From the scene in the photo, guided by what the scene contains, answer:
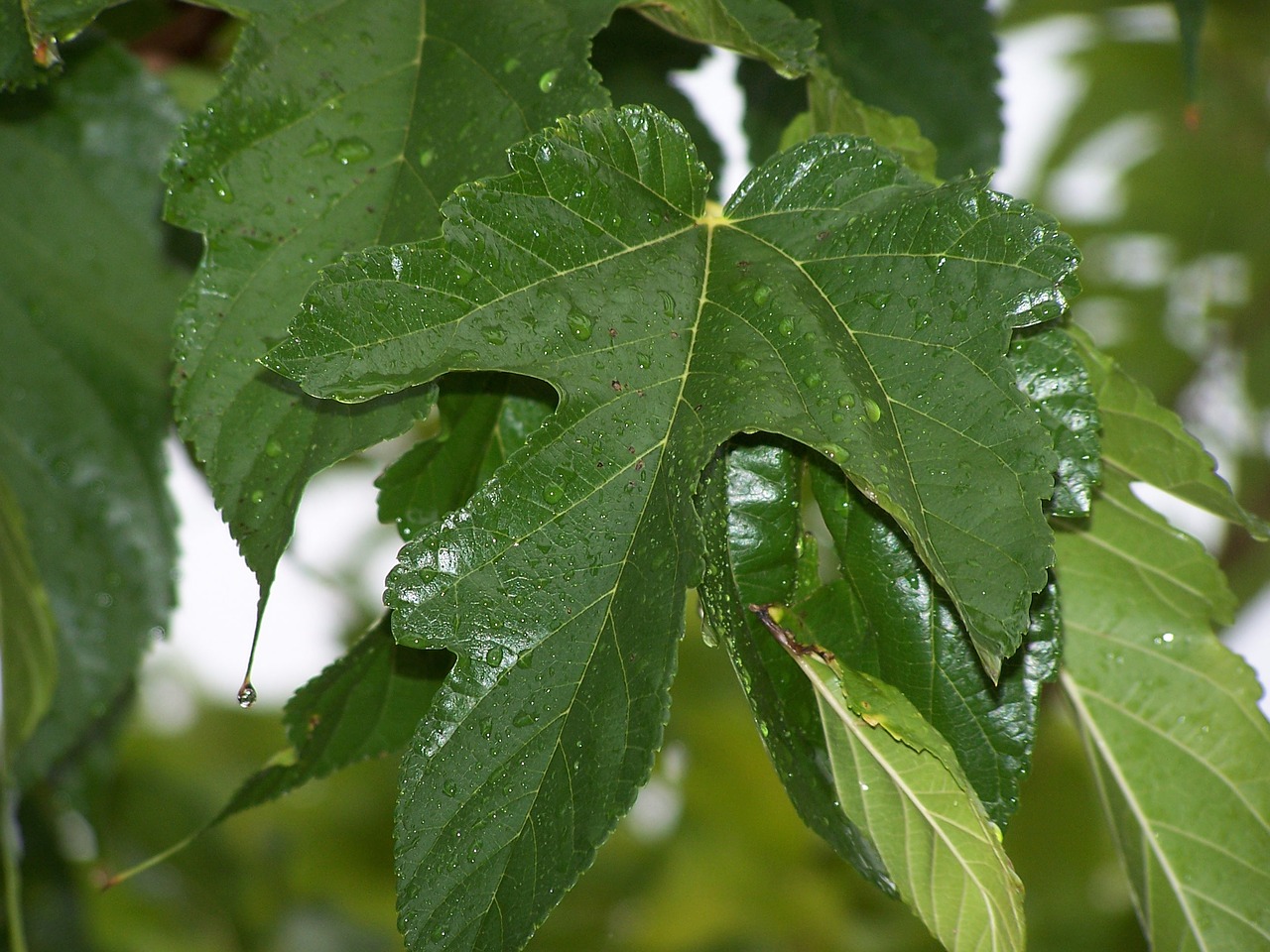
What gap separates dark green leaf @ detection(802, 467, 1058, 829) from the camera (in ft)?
1.18

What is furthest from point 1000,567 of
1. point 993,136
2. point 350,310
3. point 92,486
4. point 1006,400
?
point 92,486

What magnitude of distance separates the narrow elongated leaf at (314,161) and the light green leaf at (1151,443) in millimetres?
197

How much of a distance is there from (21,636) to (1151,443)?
49 centimetres

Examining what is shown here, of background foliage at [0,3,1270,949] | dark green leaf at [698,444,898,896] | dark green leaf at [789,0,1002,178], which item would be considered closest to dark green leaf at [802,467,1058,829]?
dark green leaf at [698,444,898,896]

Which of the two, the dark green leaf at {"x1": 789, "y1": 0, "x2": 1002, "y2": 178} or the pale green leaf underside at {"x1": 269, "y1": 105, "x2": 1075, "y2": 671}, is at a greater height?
the dark green leaf at {"x1": 789, "y1": 0, "x2": 1002, "y2": 178}

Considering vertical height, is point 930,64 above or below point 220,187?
above

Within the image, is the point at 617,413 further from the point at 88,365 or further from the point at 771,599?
the point at 88,365

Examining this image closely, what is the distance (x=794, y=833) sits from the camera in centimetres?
115

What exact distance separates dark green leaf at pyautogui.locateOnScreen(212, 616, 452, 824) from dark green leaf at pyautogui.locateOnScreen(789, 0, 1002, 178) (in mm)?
355

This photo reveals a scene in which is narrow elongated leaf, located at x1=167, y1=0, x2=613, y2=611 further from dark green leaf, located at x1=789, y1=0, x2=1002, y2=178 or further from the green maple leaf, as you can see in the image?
dark green leaf, located at x1=789, y1=0, x2=1002, y2=178

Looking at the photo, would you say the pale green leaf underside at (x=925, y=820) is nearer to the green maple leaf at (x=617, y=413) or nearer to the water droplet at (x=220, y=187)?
the green maple leaf at (x=617, y=413)

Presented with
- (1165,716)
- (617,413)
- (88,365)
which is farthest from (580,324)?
(88,365)

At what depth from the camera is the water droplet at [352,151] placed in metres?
A: 0.37

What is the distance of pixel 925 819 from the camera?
338mm
